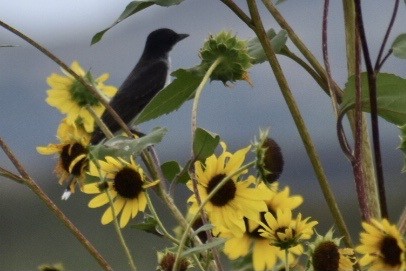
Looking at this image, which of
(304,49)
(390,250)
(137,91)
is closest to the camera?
(390,250)

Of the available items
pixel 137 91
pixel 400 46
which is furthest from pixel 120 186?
pixel 137 91

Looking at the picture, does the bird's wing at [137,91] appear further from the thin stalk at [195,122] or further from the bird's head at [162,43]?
the thin stalk at [195,122]

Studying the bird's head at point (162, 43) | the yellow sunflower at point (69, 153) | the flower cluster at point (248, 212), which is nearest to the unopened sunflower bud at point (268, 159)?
the flower cluster at point (248, 212)

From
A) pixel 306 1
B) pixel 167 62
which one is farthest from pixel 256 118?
pixel 167 62

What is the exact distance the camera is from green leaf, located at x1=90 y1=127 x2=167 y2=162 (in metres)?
0.59

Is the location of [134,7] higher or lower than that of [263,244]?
higher

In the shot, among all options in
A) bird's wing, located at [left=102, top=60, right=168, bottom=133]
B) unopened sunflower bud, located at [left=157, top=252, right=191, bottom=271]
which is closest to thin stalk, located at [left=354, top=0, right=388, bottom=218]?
unopened sunflower bud, located at [left=157, top=252, right=191, bottom=271]

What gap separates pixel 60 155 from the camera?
0.68 meters

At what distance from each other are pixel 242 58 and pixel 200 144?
0.11 meters

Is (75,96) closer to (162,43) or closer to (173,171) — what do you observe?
(173,171)

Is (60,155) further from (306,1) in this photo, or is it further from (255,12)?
(306,1)

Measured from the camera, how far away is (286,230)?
59cm

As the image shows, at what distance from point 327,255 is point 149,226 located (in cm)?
13

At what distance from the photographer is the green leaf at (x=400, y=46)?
2.38ft
